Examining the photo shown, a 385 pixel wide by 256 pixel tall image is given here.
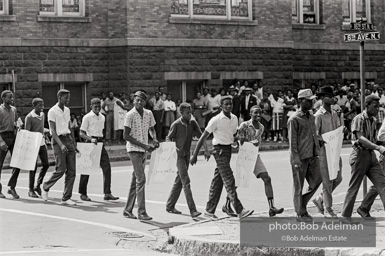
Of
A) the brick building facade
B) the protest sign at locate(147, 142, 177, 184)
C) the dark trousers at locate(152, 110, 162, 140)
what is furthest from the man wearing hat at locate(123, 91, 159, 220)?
the dark trousers at locate(152, 110, 162, 140)

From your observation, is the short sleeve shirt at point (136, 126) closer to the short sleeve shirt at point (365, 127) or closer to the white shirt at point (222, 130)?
the white shirt at point (222, 130)

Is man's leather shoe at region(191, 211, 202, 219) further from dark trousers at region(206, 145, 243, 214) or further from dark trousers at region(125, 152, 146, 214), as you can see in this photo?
dark trousers at region(125, 152, 146, 214)

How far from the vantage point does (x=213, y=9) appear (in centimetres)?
3206

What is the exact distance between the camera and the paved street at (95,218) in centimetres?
1212

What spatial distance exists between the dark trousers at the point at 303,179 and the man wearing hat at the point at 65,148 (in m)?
4.48

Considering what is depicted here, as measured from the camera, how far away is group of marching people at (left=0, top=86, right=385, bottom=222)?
1277cm

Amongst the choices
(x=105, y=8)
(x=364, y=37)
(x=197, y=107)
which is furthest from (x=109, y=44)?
(x=364, y=37)

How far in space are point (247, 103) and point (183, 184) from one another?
613 inches

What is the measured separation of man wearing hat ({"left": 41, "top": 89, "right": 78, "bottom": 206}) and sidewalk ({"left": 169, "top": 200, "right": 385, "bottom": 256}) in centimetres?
352

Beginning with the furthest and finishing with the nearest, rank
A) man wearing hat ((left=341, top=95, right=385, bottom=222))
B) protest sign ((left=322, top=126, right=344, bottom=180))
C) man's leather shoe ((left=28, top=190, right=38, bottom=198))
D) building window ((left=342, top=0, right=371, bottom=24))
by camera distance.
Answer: building window ((left=342, top=0, right=371, bottom=24)) → man's leather shoe ((left=28, top=190, right=38, bottom=198)) → protest sign ((left=322, top=126, right=344, bottom=180)) → man wearing hat ((left=341, top=95, right=385, bottom=222))

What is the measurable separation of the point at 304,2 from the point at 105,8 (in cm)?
832

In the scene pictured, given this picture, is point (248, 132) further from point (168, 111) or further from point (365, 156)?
point (168, 111)

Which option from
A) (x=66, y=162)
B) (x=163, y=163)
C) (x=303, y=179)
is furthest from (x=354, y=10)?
(x=303, y=179)

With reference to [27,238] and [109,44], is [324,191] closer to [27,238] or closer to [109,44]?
[27,238]
